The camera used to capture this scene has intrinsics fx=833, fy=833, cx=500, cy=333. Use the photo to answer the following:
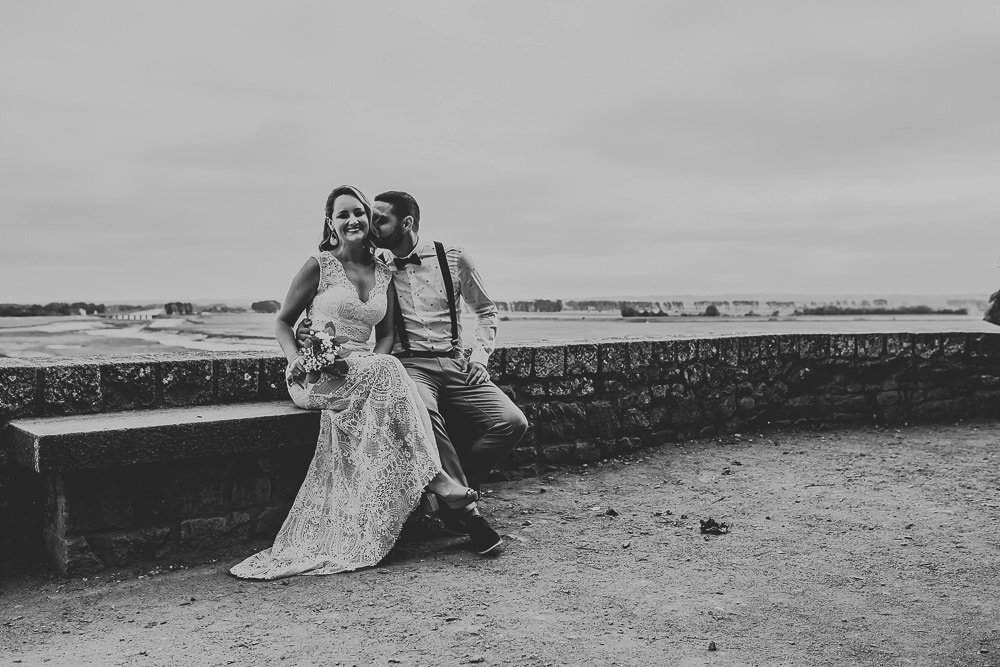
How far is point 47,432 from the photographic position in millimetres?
3621

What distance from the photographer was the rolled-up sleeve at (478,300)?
16.3 feet

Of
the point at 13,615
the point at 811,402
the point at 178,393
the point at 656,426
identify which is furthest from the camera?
the point at 811,402

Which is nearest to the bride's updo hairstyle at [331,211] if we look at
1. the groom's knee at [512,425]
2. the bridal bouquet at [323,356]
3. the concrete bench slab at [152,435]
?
the bridal bouquet at [323,356]

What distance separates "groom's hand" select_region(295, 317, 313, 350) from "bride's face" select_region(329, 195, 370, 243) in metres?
0.51

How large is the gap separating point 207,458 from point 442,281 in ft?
5.35

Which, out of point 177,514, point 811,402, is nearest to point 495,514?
point 177,514

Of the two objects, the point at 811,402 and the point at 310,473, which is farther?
the point at 811,402

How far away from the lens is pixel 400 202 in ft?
15.6

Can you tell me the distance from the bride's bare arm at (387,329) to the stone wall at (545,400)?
629 millimetres

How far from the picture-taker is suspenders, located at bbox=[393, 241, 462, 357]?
4.75 metres

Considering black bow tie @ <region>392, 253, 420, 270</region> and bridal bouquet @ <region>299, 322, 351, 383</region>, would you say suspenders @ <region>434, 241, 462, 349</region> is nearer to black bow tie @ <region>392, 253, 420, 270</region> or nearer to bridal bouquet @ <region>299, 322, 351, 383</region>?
black bow tie @ <region>392, 253, 420, 270</region>

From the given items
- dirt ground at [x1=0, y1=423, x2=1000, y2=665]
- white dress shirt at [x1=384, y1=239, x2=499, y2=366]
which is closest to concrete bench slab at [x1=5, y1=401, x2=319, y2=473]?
dirt ground at [x1=0, y1=423, x2=1000, y2=665]

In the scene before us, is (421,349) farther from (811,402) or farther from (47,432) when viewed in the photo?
(811,402)

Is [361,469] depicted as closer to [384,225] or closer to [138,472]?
[138,472]
